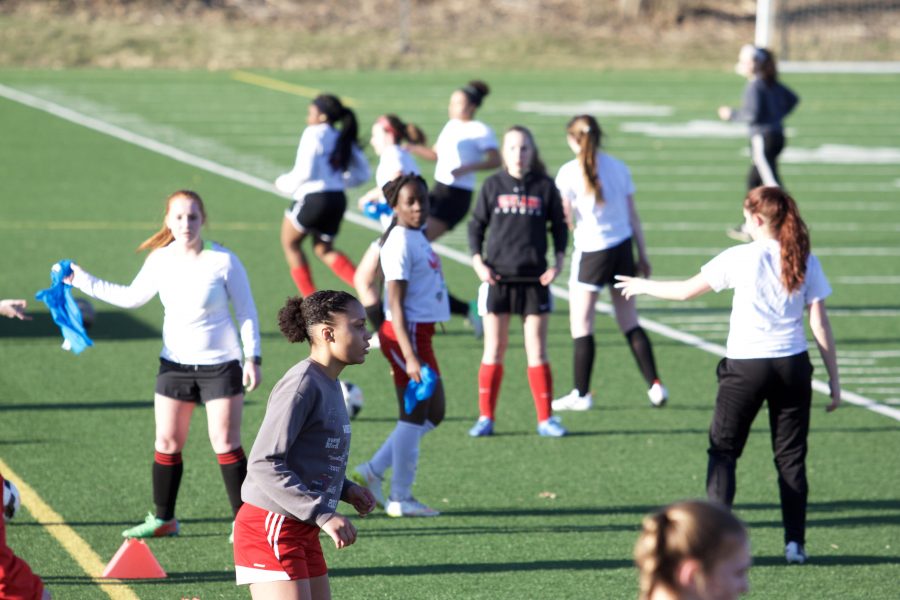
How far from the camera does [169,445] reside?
25.7ft

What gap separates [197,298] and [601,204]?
406cm

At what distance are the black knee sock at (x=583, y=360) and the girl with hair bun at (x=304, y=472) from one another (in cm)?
533

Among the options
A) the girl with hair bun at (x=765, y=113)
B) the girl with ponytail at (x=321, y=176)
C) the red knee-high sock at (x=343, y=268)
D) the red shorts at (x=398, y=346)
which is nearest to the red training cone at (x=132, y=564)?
the red shorts at (x=398, y=346)

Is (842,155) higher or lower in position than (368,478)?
higher

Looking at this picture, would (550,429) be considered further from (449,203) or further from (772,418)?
(449,203)

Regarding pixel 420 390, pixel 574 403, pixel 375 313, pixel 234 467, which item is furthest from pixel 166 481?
pixel 574 403

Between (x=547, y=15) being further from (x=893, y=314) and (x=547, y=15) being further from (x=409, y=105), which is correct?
(x=893, y=314)

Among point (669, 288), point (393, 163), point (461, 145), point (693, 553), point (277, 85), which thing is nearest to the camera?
point (693, 553)

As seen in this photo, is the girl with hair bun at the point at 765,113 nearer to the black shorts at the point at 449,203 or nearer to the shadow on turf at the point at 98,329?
the black shorts at the point at 449,203

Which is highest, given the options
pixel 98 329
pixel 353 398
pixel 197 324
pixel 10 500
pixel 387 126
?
pixel 387 126

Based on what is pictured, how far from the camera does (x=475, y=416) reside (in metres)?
10.8

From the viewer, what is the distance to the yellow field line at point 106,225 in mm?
18531

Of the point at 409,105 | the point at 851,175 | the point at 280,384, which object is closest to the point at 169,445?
the point at 280,384

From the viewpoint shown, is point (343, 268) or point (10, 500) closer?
point (10, 500)
